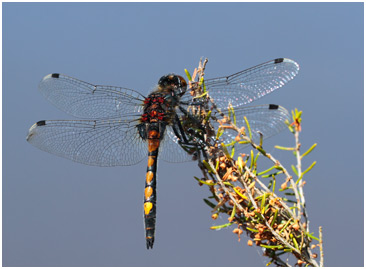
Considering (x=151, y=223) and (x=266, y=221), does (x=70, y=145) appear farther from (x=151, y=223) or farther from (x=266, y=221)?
(x=266, y=221)

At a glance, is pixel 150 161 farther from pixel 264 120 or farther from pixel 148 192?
pixel 264 120

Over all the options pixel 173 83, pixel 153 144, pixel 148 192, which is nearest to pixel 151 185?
pixel 148 192

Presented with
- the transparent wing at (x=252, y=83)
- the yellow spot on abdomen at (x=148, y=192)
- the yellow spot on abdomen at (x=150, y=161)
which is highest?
the transparent wing at (x=252, y=83)

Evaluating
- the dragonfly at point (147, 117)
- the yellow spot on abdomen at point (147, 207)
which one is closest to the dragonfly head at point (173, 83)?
the dragonfly at point (147, 117)

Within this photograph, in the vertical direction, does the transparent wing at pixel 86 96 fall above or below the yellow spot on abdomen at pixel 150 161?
above

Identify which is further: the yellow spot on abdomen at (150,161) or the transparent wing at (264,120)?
the yellow spot on abdomen at (150,161)

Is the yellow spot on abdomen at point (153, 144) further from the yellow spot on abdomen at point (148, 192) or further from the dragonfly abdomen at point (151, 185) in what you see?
the yellow spot on abdomen at point (148, 192)

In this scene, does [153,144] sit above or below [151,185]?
above
